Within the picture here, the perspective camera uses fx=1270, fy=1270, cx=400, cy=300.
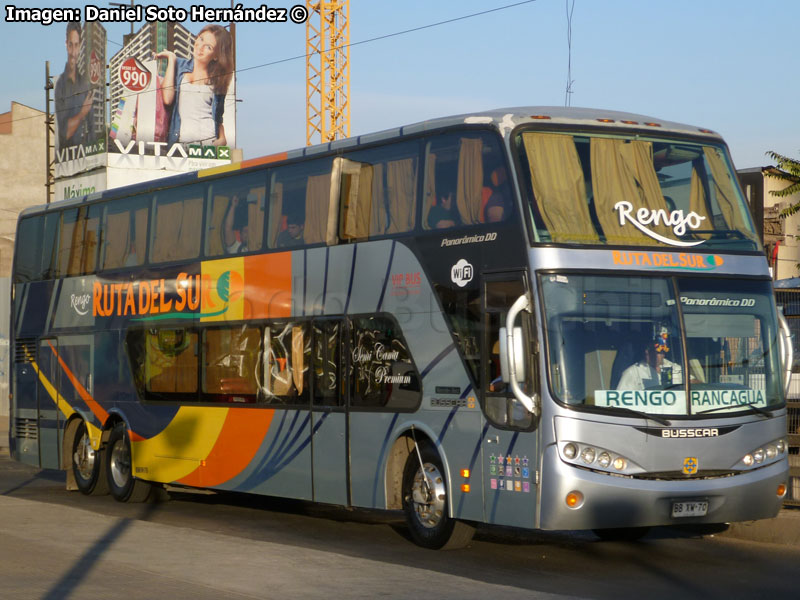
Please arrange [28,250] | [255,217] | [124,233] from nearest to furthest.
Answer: [255,217], [124,233], [28,250]

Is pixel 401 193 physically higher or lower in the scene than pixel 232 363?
higher

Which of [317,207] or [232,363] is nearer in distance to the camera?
[317,207]

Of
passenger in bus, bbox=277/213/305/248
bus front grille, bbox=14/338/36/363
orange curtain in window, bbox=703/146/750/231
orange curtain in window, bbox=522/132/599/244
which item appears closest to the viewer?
orange curtain in window, bbox=522/132/599/244

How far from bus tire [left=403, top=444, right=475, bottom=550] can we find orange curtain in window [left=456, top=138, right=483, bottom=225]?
7.80 feet

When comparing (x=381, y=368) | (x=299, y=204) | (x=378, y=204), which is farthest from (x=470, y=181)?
(x=299, y=204)

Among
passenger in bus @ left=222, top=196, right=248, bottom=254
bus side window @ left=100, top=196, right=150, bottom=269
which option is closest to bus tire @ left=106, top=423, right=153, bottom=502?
bus side window @ left=100, top=196, right=150, bottom=269

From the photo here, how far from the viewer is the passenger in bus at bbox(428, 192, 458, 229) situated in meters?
12.3

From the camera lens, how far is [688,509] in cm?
1095

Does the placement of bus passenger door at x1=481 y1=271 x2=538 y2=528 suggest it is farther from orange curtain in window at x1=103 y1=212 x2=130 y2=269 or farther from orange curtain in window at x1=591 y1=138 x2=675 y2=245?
orange curtain in window at x1=103 y1=212 x2=130 y2=269

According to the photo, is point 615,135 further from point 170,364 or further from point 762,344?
point 170,364

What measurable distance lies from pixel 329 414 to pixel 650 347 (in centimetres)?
428

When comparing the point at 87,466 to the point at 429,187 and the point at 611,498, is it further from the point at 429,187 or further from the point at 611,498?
the point at 611,498

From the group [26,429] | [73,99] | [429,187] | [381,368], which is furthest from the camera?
[73,99]

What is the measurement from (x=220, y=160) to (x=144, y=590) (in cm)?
5052
